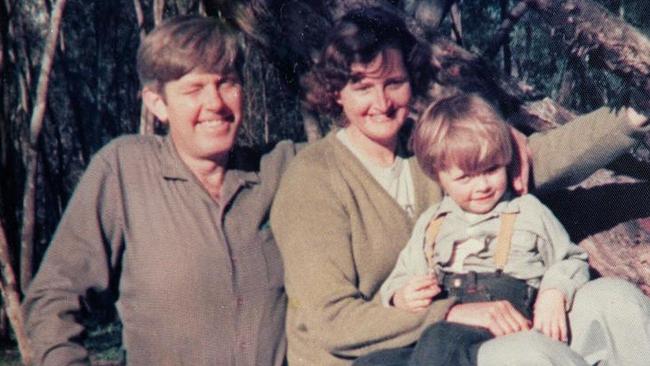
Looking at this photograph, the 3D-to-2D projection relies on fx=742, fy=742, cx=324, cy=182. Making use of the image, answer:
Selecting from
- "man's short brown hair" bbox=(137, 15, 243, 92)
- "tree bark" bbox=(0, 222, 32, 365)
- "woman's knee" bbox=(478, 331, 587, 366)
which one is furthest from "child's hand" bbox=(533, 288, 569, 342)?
"tree bark" bbox=(0, 222, 32, 365)

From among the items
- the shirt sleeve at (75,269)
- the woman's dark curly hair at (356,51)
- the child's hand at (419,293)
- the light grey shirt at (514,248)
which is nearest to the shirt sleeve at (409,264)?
the light grey shirt at (514,248)

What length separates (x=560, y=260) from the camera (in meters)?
2.70

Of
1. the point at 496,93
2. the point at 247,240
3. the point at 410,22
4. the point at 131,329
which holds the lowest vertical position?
the point at 131,329

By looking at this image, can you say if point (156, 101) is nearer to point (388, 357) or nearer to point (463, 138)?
point (463, 138)

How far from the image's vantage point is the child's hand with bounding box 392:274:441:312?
8.73 ft

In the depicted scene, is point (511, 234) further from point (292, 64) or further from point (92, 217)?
point (292, 64)

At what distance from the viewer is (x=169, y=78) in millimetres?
3080

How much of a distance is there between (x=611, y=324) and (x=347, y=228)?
1.02 m

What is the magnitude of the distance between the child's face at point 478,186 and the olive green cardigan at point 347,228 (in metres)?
0.27

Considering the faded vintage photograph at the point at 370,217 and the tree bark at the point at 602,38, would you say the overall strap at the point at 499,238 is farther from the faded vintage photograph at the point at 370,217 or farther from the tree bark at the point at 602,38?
the tree bark at the point at 602,38

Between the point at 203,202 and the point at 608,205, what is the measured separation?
1814 mm

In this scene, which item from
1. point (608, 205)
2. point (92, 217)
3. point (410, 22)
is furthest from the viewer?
point (410, 22)

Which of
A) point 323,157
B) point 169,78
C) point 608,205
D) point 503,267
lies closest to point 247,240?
point 323,157

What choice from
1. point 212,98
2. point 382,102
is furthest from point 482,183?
point 212,98
